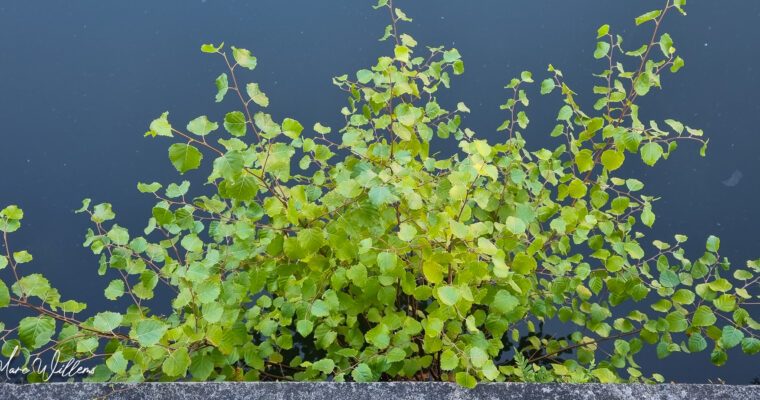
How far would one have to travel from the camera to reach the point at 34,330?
44.8 inches

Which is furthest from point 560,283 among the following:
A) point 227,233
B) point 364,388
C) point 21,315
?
point 21,315

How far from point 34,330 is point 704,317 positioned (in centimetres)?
138

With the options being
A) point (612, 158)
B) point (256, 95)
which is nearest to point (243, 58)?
→ point (256, 95)

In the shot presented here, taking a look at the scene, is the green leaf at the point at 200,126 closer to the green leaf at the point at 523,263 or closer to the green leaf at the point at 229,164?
the green leaf at the point at 229,164

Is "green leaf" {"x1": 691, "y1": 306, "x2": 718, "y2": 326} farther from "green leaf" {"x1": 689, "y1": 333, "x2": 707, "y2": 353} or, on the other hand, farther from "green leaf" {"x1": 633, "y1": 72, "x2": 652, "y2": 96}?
"green leaf" {"x1": 633, "y1": 72, "x2": 652, "y2": 96}

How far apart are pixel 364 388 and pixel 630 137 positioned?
78 cm

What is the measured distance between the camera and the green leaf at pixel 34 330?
1134 mm

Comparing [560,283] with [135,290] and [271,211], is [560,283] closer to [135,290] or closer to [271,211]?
[271,211]

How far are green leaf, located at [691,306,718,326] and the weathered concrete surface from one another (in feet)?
0.73

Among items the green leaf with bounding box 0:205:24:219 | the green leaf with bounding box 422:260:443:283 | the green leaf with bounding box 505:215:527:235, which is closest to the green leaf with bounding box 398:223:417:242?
the green leaf with bounding box 422:260:443:283

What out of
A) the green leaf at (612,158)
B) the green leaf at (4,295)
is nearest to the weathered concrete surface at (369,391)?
the green leaf at (4,295)

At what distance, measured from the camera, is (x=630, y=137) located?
1.28 meters

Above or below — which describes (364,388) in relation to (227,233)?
below

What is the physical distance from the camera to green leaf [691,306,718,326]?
1273mm
